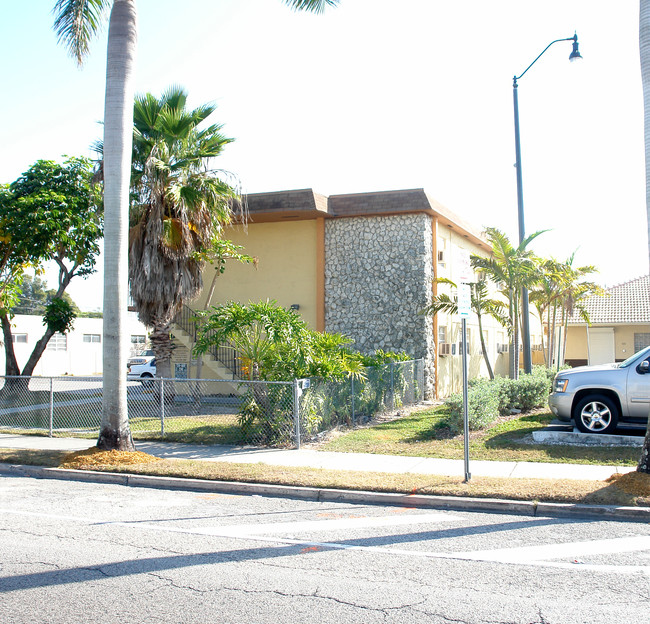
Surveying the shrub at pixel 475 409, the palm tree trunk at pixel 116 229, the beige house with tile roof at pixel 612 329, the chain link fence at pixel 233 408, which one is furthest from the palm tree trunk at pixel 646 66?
the beige house with tile roof at pixel 612 329

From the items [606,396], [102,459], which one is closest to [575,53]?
[606,396]

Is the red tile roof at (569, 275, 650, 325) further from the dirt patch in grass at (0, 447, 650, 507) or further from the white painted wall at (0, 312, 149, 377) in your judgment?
the dirt patch in grass at (0, 447, 650, 507)

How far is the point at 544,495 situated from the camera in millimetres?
7559

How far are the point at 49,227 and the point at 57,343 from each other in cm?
2494

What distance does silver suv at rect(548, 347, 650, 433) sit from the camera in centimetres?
1102

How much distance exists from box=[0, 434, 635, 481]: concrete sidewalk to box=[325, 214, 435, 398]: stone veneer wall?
27.8 ft

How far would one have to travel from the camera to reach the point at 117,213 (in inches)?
414

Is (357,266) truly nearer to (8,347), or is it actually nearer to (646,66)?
(8,347)

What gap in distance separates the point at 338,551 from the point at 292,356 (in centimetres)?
660

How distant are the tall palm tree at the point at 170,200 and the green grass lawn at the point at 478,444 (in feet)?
21.7

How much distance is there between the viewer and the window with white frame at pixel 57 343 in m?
39.8

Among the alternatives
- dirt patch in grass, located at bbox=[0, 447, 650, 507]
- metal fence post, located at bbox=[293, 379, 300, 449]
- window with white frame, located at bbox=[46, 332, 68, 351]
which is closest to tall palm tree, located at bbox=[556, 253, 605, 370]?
metal fence post, located at bbox=[293, 379, 300, 449]

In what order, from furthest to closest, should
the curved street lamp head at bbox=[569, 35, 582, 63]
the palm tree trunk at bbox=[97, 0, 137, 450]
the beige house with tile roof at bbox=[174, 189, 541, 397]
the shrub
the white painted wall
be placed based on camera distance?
1. the white painted wall
2. the beige house with tile roof at bbox=[174, 189, 541, 397]
3. the curved street lamp head at bbox=[569, 35, 582, 63]
4. the shrub
5. the palm tree trunk at bbox=[97, 0, 137, 450]

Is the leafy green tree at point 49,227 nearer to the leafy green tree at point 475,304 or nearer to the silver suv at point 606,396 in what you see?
the leafy green tree at point 475,304
